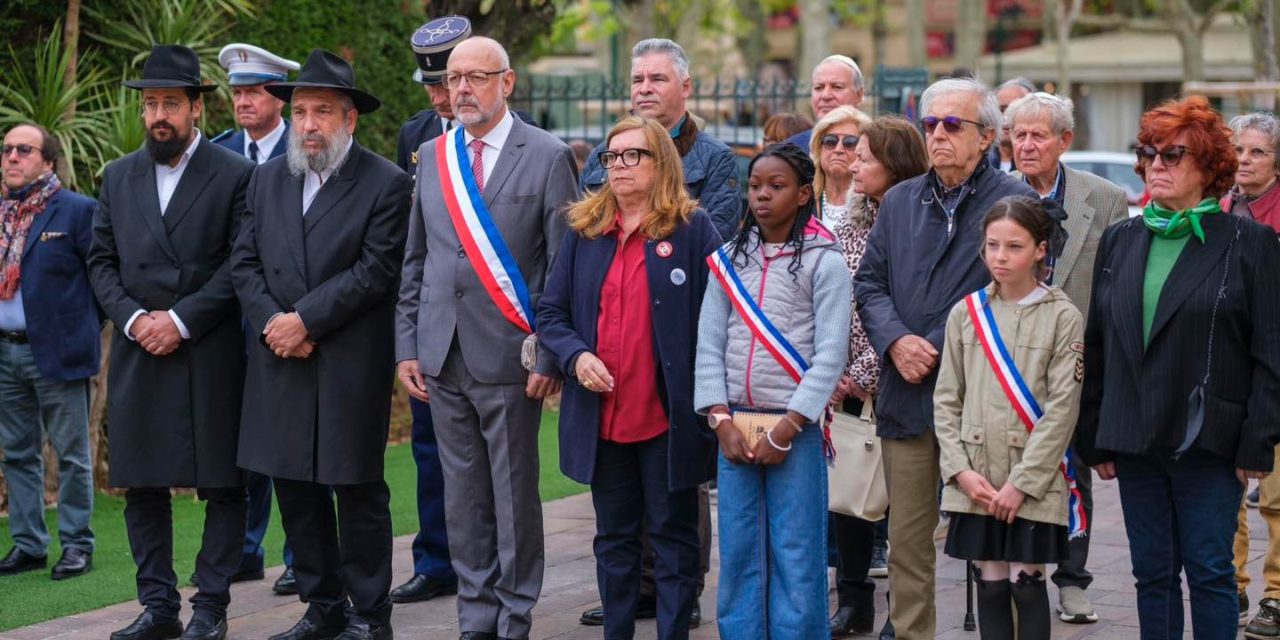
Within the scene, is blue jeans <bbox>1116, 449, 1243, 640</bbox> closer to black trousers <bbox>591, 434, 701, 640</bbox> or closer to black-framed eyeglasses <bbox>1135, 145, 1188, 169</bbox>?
black-framed eyeglasses <bbox>1135, 145, 1188, 169</bbox>

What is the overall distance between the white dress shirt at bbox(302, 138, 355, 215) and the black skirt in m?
2.70

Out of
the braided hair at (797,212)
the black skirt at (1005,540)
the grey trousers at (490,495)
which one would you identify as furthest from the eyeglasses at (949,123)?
the grey trousers at (490,495)

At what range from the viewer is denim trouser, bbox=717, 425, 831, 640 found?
17.9 feet

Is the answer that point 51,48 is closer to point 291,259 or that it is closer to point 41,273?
point 41,273

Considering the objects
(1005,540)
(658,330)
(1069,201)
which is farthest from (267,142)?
(1005,540)

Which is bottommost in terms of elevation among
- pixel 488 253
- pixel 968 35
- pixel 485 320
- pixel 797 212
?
pixel 485 320

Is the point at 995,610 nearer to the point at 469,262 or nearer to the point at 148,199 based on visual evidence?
the point at 469,262

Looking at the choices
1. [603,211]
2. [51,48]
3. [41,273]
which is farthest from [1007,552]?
[51,48]

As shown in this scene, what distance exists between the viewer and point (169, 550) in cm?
659

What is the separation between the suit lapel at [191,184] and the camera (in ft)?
21.4

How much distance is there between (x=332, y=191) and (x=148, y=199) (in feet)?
2.78

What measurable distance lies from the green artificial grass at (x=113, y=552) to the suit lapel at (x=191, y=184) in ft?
6.01

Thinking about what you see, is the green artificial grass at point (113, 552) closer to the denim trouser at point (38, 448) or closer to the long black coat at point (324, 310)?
the denim trouser at point (38, 448)

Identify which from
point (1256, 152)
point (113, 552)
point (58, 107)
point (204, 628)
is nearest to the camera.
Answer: point (204, 628)
